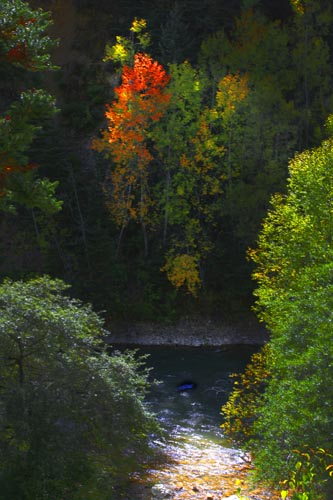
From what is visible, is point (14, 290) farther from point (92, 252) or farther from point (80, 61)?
point (80, 61)

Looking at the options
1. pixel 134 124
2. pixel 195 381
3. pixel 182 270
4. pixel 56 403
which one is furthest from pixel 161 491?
pixel 134 124

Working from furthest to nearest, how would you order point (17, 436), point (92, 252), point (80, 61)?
point (80, 61), point (92, 252), point (17, 436)

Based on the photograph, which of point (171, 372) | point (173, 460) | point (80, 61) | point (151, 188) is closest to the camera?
point (173, 460)

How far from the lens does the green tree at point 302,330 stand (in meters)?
14.2

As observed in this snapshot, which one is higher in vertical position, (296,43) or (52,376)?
(296,43)

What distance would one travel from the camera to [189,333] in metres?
36.5

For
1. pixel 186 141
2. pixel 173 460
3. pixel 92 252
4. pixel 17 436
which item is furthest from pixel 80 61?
pixel 17 436

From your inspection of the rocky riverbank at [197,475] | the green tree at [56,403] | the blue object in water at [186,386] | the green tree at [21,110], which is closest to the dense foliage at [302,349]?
the rocky riverbank at [197,475]

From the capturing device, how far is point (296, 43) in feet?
136

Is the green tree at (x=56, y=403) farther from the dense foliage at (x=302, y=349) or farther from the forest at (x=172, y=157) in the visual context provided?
the forest at (x=172, y=157)

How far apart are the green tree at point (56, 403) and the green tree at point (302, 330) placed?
353 cm

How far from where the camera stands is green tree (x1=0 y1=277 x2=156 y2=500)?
1403 cm

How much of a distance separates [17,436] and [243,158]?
2633 centimetres

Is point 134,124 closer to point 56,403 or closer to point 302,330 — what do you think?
point 302,330
